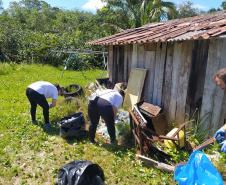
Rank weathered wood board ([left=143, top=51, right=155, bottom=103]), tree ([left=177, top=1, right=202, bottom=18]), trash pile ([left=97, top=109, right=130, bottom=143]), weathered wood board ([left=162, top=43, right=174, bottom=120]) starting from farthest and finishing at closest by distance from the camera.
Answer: tree ([left=177, top=1, right=202, bottom=18]), weathered wood board ([left=143, top=51, right=155, bottom=103]), weathered wood board ([left=162, top=43, right=174, bottom=120]), trash pile ([left=97, top=109, right=130, bottom=143])

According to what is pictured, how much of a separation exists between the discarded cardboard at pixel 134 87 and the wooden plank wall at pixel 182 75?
0.17m

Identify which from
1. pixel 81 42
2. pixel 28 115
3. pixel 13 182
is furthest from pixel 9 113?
pixel 81 42

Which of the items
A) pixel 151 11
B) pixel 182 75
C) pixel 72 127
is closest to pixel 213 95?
pixel 182 75

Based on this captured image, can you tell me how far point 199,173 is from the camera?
4188mm

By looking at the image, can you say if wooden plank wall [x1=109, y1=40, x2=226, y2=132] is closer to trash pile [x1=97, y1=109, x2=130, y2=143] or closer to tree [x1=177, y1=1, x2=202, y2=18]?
trash pile [x1=97, y1=109, x2=130, y2=143]

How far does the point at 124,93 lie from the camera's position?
32.6 ft

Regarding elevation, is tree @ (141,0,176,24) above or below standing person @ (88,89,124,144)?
above

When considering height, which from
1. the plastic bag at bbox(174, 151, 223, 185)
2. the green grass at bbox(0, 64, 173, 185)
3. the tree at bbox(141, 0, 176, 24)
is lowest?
the green grass at bbox(0, 64, 173, 185)

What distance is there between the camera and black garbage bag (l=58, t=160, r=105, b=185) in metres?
4.73

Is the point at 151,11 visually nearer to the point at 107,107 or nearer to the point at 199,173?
the point at 107,107

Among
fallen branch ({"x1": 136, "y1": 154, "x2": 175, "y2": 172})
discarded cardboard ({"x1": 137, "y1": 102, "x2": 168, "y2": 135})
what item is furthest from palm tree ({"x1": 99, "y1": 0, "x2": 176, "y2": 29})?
fallen branch ({"x1": 136, "y1": 154, "x2": 175, "y2": 172})

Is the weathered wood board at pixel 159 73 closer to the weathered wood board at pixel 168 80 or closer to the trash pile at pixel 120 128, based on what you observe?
the weathered wood board at pixel 168 80

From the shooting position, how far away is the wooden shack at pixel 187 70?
21.7 feet

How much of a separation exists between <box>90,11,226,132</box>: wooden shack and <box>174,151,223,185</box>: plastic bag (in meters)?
2.54
